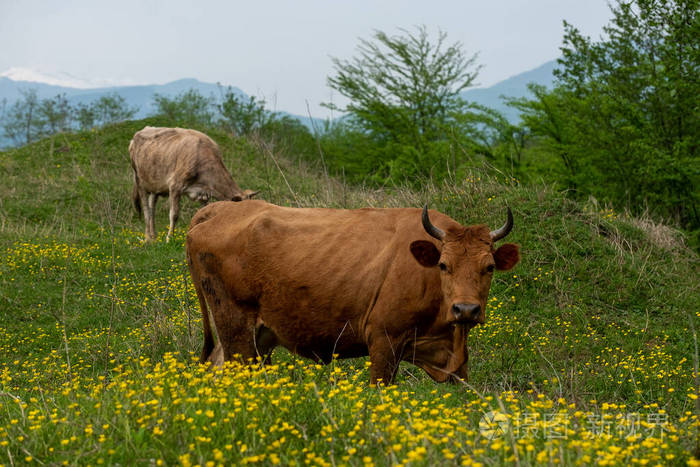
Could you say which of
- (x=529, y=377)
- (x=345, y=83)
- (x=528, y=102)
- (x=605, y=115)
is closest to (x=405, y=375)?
(x=529, y=377)

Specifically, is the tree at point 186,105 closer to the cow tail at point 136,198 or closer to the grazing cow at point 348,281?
the cow tail at point 136,198

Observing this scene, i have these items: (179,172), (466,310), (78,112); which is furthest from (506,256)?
(78,112)

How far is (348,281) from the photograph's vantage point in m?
5.86

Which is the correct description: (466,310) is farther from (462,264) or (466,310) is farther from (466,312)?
(462,264)

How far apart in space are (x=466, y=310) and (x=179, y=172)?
35.3 feet

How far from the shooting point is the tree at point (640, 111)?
14.8 meters

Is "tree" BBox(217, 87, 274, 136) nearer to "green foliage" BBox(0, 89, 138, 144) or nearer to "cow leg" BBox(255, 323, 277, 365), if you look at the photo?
"green foliage" BBox(0, 89, 138, 144)

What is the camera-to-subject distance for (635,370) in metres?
7.83

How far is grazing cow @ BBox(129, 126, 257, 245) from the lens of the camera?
47.6 feet

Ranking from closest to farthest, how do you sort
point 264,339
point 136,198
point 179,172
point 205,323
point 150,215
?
point 264,339, point 205,323, point 179,172, point 150,215, point 136,198

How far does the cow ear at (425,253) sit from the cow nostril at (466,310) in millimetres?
561

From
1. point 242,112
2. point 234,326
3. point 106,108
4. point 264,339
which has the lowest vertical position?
point 264,339

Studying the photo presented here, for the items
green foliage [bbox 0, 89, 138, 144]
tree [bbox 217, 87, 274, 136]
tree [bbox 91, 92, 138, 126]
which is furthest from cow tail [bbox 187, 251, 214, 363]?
tree [bbox 91, 92, 138, 126]

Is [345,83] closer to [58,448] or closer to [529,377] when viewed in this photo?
[529,377]
